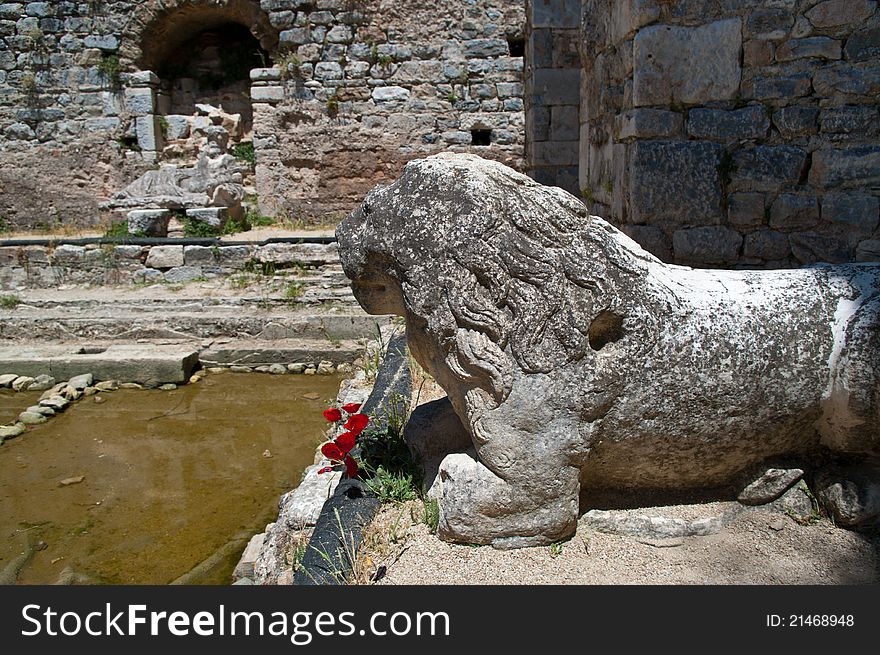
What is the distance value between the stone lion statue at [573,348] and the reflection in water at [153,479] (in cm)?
174

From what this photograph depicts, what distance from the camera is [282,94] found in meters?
9.62

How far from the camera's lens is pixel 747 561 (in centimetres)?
194

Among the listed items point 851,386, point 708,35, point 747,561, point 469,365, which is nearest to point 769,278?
point 851,386

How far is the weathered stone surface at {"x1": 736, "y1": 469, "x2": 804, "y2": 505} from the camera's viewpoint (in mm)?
2113

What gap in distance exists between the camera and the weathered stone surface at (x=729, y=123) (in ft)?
10.7

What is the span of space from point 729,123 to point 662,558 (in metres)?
2.25

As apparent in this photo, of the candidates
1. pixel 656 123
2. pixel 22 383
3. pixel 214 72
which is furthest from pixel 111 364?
pixel 214 72

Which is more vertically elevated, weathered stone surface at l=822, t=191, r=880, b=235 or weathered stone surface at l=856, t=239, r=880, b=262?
weathered stone surface at l=822, t=191, r=880, b=235

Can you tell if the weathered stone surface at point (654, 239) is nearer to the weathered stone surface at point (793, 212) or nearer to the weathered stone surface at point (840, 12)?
the weathered stone surface at point (793, 212)

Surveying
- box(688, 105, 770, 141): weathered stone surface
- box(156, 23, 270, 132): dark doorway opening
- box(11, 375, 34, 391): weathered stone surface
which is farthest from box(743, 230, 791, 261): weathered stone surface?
box(156, 23, 270, 132): dark doorway opening

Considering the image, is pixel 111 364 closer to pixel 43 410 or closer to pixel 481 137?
pixel 43 410

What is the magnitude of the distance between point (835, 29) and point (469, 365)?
2.56 metres

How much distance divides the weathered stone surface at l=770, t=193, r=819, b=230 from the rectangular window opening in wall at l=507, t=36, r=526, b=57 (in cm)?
670

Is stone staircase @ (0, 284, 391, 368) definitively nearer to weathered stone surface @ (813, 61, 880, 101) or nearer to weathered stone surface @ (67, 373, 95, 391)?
weathered stone surface @ (67, 373, 95, 391)
